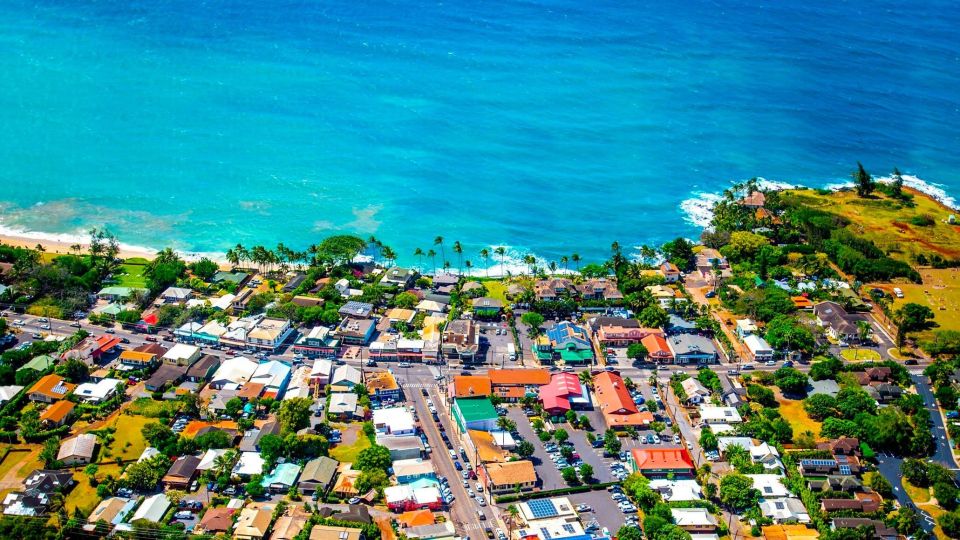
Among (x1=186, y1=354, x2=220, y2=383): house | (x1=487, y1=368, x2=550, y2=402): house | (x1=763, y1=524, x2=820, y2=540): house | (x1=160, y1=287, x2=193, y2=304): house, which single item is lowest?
(x1=763, y1=524, x2=820, y2=540): house

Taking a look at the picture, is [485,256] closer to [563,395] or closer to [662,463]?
[563,395]

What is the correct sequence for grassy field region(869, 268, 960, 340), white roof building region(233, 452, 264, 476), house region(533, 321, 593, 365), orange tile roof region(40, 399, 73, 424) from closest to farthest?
1. white roof building region(233, 452, 264, 476)
2. orange tile roof region(40, 399, 73, 424)
3. house region(533, 321, 593, 365)
4. grassy field region(869, 268, 960, 340)

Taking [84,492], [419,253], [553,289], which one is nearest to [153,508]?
[84,492]

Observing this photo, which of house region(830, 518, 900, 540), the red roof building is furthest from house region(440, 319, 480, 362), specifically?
house region(830, 518, 900, 540)

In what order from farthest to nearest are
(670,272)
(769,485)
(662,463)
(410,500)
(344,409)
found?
→ (670,272), (344,409), (662,463), (769,485), (410,500)

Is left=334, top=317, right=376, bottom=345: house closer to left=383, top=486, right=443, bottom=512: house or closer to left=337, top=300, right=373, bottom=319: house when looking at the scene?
left=337, top=300, right=373, bottom=319: house

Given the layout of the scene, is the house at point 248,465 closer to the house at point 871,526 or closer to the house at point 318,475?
the house at point 318,475

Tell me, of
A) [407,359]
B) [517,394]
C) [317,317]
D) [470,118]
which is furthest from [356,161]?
[517,394]
